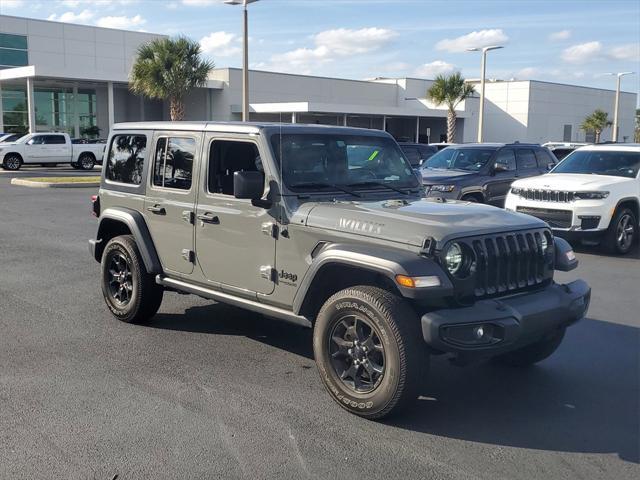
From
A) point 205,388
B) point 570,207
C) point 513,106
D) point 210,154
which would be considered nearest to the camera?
point 205,388

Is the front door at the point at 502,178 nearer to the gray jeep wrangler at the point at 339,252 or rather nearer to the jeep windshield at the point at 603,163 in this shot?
the jeep windshield at the point at 603,163

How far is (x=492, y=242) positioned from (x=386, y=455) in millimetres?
1572

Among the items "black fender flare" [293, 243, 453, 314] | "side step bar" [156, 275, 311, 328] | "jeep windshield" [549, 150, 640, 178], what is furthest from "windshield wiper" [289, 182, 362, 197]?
"jeep windshield" [549, 150, 640, 178]

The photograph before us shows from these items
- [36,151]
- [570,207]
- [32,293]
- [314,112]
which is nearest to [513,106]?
[314,112]

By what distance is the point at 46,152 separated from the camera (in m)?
30.8

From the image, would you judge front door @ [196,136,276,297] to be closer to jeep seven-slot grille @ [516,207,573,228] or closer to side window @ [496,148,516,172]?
jeep seven-slot grille @ [516,207,573,228]

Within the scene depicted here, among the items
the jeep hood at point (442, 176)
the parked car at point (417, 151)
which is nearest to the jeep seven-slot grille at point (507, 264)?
the jeep hood at point (442, 176)

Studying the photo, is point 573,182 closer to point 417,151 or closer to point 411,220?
point 411,220

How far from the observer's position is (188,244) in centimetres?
577

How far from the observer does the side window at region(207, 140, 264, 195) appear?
18.2 ft

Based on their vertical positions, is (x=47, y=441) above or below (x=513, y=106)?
below

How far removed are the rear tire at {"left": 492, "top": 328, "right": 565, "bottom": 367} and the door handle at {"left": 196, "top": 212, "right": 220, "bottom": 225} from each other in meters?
2.61

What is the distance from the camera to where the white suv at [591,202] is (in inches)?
416

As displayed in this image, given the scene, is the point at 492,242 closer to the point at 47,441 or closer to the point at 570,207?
the point at 47,441
